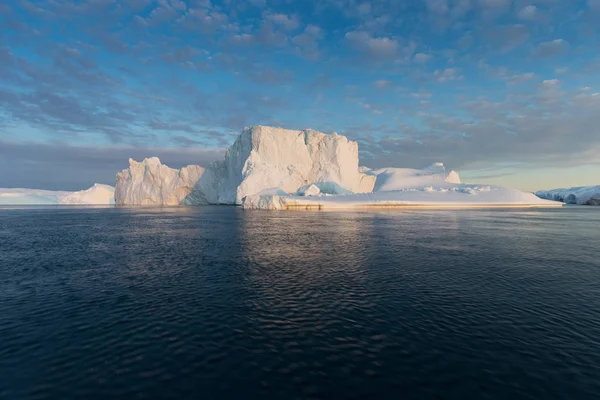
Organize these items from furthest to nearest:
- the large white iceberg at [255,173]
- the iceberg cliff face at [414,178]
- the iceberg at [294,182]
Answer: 1. the iceberg cliff face at [414,178]
2. the large white iceberg at [255,173]
3. the iceberg at [294,182]

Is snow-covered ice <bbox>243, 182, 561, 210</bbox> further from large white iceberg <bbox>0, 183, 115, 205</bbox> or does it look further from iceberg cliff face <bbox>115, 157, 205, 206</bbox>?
large white iceberg <bbox>0, 183, 115, 205</bbox>

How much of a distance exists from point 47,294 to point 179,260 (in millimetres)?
Answer: 6350

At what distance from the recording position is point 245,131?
87625 millimetres

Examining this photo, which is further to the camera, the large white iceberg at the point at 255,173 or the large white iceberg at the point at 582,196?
the large white iceberg at the point at 582,196

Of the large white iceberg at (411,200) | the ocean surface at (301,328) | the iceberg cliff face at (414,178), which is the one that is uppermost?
the iceberg cliff face at (414,178)

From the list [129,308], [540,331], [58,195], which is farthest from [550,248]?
[58,195]

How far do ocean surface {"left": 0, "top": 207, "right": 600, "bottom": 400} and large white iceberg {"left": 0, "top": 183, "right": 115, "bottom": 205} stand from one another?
136 m

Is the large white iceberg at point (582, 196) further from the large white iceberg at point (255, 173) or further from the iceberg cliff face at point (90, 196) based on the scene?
the iceberg cliff face at point (90, 196)

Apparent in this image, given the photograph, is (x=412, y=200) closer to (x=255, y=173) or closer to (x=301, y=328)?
(x=255, y=173)

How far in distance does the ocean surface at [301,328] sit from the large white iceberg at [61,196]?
135888 millimetres

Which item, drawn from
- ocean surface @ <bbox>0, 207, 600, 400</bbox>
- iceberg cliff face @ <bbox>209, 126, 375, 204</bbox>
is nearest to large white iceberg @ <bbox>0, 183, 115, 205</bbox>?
iceberg cliff face @ <bbox>209, 126, 375, 204</bbox>

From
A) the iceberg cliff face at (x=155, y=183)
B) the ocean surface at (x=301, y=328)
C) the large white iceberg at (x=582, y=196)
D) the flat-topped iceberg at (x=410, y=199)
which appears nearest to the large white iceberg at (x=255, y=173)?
the iceberg cliff face at (x=155, y=183)

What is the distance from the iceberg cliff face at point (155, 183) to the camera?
9969 centimetres

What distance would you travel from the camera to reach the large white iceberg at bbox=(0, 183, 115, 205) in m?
132
